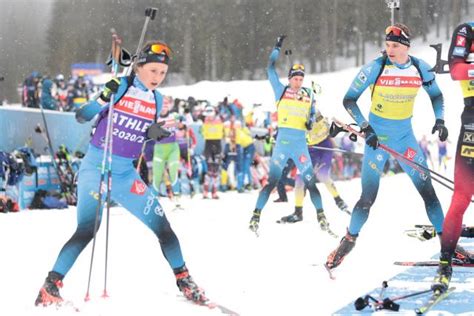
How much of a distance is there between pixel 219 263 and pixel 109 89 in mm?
2529

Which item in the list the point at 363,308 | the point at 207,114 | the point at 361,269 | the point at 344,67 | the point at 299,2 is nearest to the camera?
the point at 363,308

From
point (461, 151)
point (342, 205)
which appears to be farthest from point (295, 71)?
point (461, 151)

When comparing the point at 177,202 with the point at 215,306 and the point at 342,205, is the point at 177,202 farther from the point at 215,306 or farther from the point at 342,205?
the point at 215,306

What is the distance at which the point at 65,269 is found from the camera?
4.98 m

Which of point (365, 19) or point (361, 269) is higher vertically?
point (365, 19)

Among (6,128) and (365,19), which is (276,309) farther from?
(365,19)

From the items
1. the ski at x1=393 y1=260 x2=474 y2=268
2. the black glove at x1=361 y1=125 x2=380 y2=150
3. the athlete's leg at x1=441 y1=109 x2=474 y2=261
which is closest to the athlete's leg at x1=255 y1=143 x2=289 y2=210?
the ski at x1=393 y1=260 x2=474 y2=268

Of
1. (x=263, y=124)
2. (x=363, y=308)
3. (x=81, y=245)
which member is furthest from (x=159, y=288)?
(x=263, y=124)

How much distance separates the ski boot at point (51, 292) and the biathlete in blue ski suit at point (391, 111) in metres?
2.28

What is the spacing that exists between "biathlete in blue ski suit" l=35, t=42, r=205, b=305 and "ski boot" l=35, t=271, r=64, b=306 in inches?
7.1

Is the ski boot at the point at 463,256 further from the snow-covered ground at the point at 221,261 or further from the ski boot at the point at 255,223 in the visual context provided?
the ski boot at the point at 255,223

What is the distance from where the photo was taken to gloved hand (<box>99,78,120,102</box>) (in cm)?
495

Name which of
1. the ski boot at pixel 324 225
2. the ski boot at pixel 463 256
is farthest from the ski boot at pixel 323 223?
the ski boot at pixel 463 256

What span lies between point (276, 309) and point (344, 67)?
1910 inches
